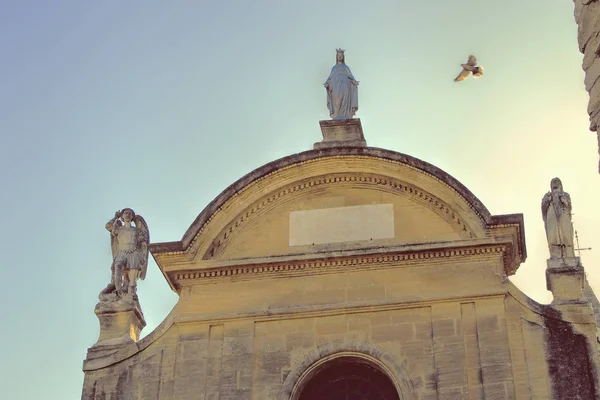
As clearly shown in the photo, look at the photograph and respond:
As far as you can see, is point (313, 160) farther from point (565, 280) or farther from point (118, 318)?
point (565, 280)

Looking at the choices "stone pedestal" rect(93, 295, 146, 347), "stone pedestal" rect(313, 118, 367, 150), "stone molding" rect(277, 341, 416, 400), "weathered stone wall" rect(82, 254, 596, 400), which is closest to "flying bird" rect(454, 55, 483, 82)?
"stone pedestal" rect(313, 118, 367, 150)

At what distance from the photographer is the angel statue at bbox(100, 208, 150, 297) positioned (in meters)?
16.0

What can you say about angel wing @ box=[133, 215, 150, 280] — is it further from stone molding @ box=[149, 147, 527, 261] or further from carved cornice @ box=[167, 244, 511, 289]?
carved cornice @ box=[167, 244, 511, 289]

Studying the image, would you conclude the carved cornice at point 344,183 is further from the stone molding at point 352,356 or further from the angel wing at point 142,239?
the stone molding at point 352,356

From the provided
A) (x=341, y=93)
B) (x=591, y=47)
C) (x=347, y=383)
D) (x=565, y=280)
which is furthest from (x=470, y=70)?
(x=591, y=47)

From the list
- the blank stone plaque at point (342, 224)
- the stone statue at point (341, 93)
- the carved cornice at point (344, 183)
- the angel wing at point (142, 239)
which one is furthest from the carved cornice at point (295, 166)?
the stone statue at point (341, 93)

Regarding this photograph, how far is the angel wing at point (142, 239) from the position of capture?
16109 millimetres

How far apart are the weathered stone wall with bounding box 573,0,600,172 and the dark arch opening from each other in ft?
29.3

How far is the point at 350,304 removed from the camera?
1501 cm

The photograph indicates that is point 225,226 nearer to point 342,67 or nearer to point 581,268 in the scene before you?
point 342,67

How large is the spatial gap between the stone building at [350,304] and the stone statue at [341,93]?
41.0 inches

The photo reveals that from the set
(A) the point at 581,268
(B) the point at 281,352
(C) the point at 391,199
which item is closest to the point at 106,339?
(B) the point at 281,352

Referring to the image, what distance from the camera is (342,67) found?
17797 mm

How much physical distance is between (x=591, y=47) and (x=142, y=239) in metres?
10.8
